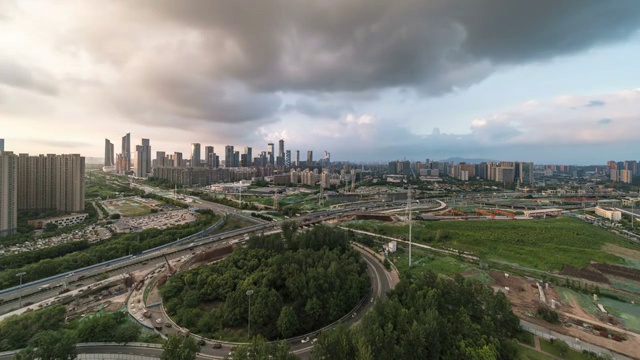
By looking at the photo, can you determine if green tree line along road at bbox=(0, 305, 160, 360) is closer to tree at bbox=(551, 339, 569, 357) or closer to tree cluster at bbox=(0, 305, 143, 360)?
tree cluster at bbox=(0, 305, 143, 360)

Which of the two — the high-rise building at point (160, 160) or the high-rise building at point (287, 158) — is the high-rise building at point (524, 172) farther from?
the high-rise building at point (160, 160)

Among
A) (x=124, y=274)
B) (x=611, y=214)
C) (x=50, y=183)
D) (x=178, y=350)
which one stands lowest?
(x=124, y=274)

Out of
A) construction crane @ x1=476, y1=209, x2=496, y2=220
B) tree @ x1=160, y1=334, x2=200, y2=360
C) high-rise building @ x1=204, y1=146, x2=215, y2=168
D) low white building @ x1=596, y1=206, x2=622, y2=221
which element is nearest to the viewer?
tree @ x1=160, y1=334, x2=200, y2=360

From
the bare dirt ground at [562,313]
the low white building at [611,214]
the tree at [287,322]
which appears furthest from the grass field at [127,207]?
the low white building at [611,214]

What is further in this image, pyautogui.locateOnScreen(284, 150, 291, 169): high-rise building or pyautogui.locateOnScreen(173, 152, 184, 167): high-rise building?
pyautogui.locateOnScreen(284, 150, 291, 169): high-rise building

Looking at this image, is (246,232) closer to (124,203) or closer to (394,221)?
(394,221)

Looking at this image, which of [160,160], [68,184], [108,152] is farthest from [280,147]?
[68,184]

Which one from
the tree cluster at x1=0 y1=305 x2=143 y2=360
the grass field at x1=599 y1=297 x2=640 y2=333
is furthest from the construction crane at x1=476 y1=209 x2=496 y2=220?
the tree cluster at x1=0 y1=305 x2=143 y2=360

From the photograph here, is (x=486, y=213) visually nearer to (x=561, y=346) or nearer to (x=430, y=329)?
(x=561, y=346)
